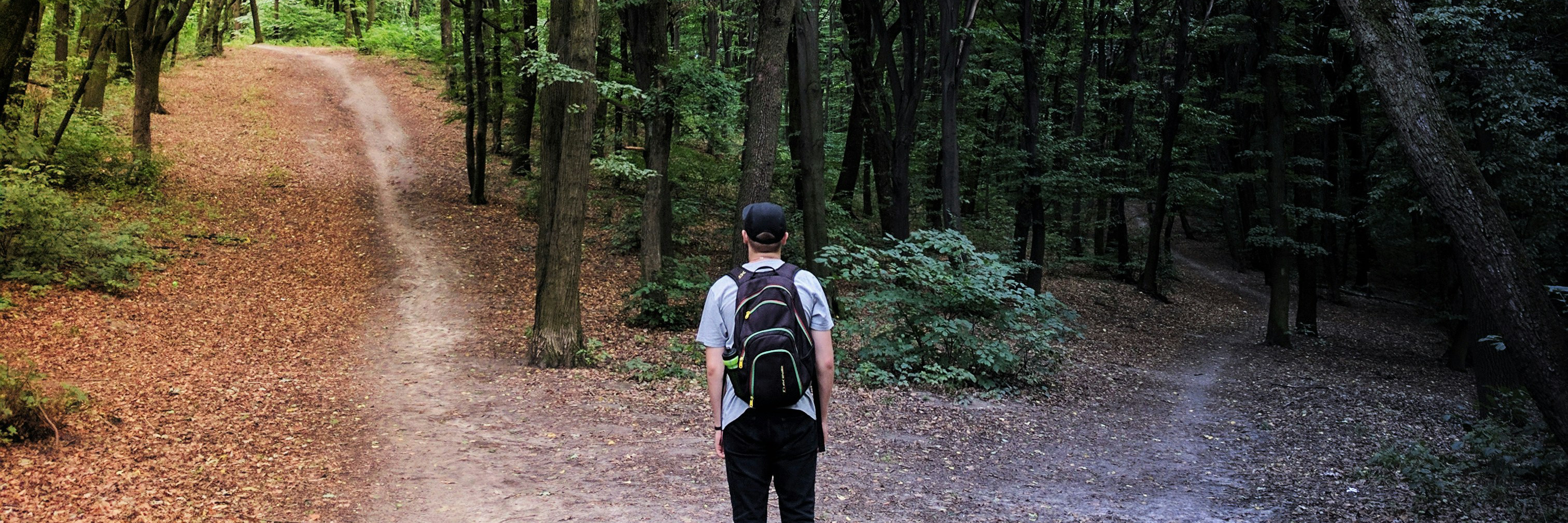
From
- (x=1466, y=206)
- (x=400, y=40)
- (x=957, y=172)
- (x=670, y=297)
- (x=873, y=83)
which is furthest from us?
(x=400, y=40)

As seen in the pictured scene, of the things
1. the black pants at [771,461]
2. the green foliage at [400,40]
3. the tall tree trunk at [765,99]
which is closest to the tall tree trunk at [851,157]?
the tall tree trunk at [765,99]

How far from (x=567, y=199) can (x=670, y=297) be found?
11.5 feet

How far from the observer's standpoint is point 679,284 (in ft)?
40.0

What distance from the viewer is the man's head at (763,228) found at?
10.3 feet

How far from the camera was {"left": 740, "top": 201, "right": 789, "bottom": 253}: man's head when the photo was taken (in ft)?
10.3

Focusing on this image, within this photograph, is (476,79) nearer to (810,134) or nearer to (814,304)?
(810,134)

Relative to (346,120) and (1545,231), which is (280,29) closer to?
(346,120)

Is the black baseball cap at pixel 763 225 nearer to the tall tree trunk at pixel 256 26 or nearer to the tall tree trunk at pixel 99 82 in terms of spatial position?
the tall tree trunk at pixel 99 82

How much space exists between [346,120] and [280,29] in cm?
2153

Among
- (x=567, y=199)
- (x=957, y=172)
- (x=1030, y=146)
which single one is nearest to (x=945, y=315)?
(x=957, y=172)

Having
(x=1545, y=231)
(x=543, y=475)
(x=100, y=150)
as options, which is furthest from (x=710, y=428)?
(x=100, y=150)

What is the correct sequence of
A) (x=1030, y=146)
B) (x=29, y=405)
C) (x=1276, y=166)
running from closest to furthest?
(x=29, y=405), (x=1276, y=166), (x=1030, y=146)

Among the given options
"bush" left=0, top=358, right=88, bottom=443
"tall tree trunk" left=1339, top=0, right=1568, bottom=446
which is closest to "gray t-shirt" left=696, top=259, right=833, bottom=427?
"bush" left=0, top=358, right=88, bottom=443

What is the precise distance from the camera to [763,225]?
3.14 m
